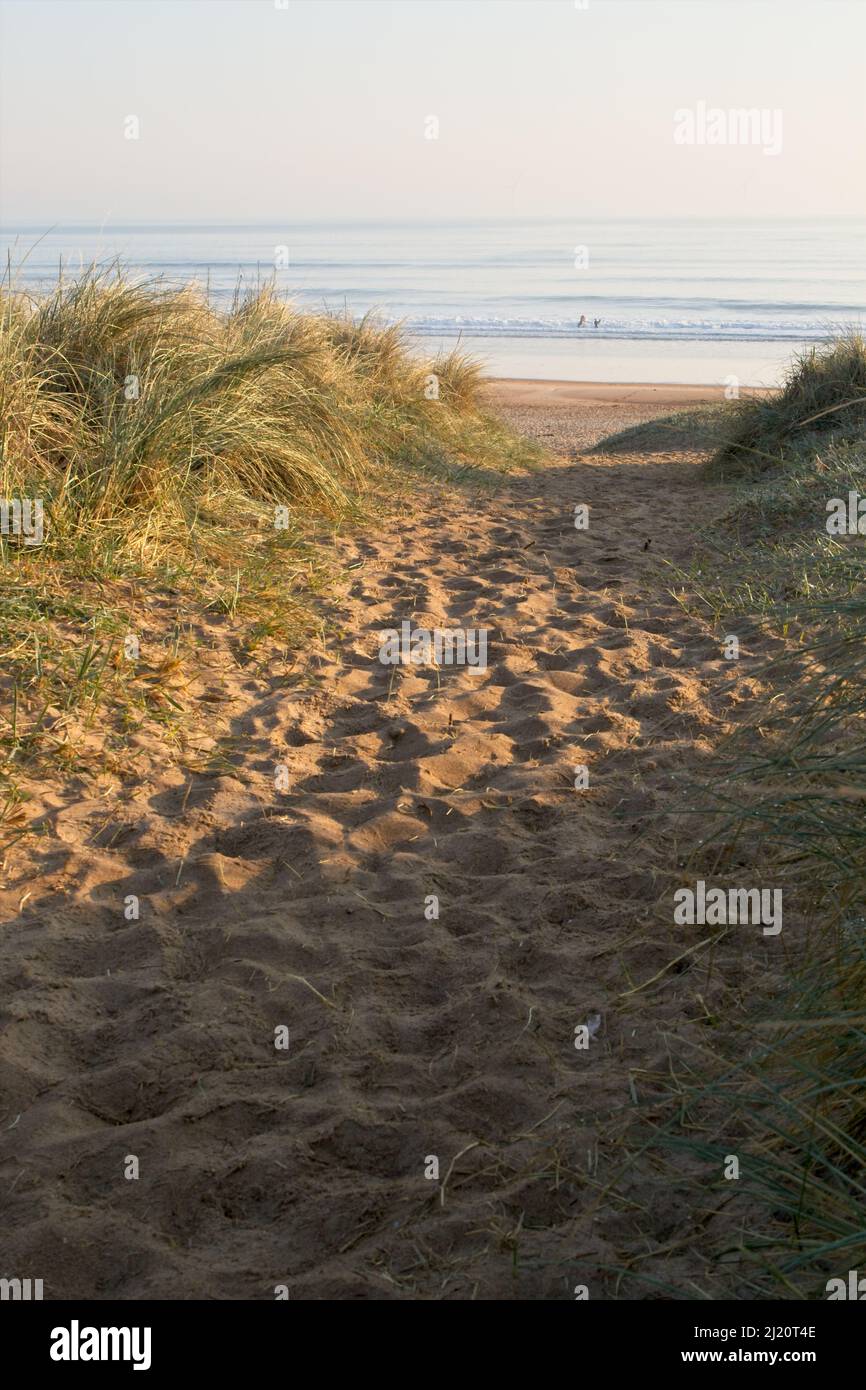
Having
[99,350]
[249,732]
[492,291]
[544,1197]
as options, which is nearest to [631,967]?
[544,1197]

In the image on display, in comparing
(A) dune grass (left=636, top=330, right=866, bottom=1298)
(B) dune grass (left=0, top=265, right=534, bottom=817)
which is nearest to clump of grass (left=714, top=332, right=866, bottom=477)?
(B) dune grass (left=0, top=265, right=534, bottom=817)

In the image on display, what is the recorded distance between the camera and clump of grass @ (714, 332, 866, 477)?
9250mm

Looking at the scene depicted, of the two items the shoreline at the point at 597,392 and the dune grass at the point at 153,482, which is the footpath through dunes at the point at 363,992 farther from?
the shoreline at the point at 597,392

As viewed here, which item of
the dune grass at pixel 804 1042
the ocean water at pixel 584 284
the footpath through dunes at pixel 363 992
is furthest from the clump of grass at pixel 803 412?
the dune grass at pixel 804 1042

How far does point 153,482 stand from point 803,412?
5.96 metres

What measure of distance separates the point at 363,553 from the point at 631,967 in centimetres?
399

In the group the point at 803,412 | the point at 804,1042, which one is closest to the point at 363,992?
the point at 804,1042

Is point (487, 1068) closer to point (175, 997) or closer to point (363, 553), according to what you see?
point (175, 997)

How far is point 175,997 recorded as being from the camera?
8.70 feet

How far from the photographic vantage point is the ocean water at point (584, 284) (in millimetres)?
22219

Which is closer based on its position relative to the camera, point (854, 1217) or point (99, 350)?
point (854, 1217)

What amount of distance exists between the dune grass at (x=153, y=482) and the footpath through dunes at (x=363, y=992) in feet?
1.55

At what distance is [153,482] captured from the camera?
18.1 ft

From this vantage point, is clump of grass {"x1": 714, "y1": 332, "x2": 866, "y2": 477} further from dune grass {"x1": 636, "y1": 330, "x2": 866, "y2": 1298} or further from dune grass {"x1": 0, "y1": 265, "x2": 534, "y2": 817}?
dune grass {"x1": 636, "y1": 330, "x2": 866, "y2": 1298}
